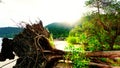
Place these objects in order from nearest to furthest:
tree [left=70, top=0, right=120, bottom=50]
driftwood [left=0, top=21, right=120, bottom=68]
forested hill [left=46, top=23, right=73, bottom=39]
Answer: driftwood [left=0, top=21, right=120, bottom=68], tree [left=70, top=0, right=120, bottom=50], forested hill [left=46, top=23, right=73, bottom=39]

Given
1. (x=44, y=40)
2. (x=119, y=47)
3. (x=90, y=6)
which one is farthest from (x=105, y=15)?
(x=44, y=40)

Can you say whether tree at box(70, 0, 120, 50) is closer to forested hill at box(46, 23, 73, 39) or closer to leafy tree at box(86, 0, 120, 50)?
leafy tree at box(86, 0, 120, 50)

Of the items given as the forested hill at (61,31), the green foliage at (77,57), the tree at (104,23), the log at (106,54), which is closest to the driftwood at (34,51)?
the log at (106,54)

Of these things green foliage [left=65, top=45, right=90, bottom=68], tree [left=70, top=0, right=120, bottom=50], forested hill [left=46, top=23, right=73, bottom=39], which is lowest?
green foliage [left=65, top=45, right=90, bottom=68]

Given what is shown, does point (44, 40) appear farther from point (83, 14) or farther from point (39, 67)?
point (83, 14)

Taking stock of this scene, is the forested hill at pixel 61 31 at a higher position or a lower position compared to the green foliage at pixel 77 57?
higher

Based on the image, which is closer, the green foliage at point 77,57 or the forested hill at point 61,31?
the green foliage at point 77,57

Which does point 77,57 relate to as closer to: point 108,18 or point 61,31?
point 108,18

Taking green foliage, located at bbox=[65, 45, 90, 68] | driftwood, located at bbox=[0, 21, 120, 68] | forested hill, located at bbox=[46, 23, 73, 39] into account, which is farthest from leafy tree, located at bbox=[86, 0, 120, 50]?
forested hill, located at bbox=[46, 23, 73, 39]

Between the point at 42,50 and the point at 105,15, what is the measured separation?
11698 millimetres

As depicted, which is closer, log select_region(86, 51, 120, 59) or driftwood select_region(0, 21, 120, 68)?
log select_region(86, 51, 120, 59)

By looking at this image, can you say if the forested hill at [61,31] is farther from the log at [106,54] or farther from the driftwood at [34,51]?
the log at [106,54]

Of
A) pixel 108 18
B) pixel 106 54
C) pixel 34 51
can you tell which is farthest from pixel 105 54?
pixel 108 18

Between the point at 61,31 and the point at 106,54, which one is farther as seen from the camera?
the point at 61,31
